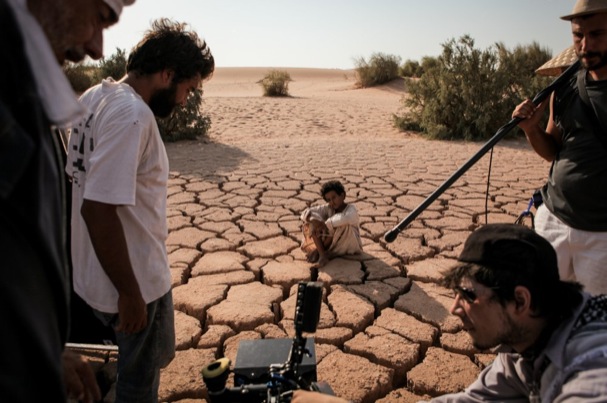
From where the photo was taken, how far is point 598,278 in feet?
6.48

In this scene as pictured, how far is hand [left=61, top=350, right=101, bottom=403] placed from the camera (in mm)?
1140

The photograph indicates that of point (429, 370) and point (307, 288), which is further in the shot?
point (429, 370)

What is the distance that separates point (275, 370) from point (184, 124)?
9095mm

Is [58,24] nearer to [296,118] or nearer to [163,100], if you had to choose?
[163,100]

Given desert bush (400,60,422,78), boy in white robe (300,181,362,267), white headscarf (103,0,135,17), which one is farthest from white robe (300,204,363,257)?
desert bush (400,60,422,78)

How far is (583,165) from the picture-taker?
2.01m

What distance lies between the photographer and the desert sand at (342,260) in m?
2.53

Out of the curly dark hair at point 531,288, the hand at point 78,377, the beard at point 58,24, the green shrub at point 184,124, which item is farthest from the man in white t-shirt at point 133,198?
the green shrub at point 184,124

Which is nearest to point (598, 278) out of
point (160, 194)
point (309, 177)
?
point (160, 194)

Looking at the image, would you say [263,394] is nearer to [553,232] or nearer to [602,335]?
[602,335]

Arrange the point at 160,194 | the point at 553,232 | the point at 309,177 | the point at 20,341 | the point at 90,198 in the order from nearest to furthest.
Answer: the point at 20,341 → the point at 90,198 → the point at 160,194 → the point at 553,232 → the point at 309,177

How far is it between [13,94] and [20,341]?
0.25m

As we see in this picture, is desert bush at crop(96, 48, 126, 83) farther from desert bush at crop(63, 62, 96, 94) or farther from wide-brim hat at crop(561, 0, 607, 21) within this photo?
wide-brim hat at crop(561, 0, 607, 21)

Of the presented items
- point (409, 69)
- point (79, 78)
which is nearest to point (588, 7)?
point (79, 78)
